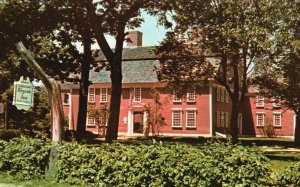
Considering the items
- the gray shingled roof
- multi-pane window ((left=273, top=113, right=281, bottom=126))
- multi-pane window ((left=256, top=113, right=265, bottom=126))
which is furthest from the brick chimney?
multi-pane window ((left=273, top=113, right=281, bottom=126))

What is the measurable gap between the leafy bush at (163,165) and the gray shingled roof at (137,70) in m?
38.7

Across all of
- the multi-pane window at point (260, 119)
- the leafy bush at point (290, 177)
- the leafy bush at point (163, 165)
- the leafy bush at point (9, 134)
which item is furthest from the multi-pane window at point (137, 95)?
the leafy bush at point (290, 177)

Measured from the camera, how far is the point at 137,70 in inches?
2069

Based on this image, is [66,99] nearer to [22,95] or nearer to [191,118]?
[191,118]

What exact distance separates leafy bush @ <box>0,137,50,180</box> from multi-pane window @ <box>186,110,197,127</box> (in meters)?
36.6

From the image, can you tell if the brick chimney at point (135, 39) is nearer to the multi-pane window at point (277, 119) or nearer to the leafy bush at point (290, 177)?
the multi-pane window at point (277, 119)

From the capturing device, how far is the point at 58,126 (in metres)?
12.8

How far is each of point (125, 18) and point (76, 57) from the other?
6286 millimetres

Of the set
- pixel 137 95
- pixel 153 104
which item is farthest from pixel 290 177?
pixel 137 95

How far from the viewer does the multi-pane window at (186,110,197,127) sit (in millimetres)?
48688

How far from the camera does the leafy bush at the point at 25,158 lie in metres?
12.2

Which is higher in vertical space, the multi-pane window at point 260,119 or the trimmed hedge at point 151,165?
the multi-pane window at point 260,119

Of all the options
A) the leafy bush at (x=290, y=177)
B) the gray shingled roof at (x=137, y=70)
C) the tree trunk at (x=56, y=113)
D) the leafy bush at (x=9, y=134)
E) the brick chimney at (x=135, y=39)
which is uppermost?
the brick chimney at (x=135, y=39)

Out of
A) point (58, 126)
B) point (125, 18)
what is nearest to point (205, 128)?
point (125, 18)
